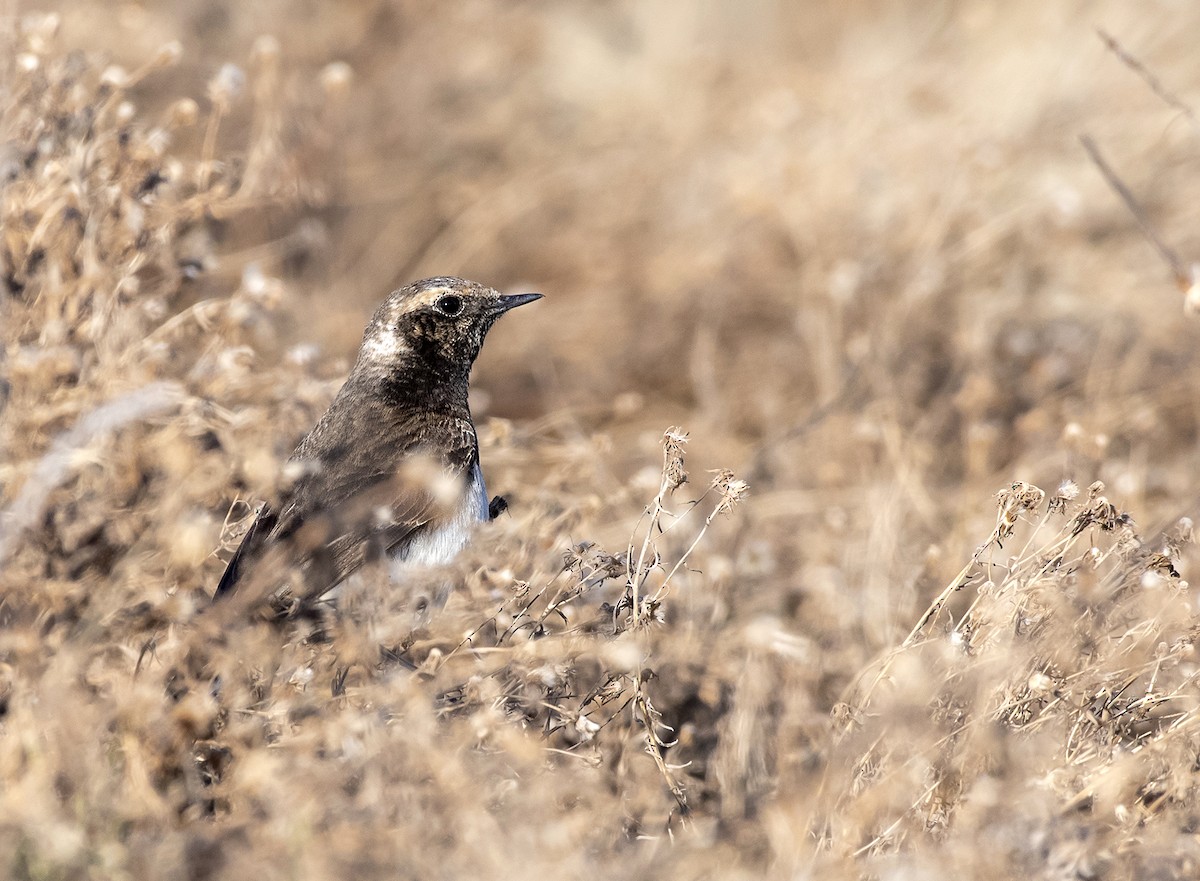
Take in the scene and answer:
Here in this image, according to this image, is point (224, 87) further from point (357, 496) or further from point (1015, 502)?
point (1015, 502)

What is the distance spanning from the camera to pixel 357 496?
4.73 m

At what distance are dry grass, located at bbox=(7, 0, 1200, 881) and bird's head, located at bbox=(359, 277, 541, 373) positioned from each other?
0.32 meters

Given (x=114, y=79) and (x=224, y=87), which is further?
(x=224, y=87)

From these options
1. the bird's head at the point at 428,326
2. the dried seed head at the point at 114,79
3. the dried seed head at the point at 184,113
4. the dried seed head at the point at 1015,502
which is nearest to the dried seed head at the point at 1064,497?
the dried seed head at the point at 1015,502

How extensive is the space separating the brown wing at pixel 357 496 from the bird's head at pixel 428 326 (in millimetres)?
283

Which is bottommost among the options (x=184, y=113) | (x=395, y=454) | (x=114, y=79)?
(x=395, y=454)

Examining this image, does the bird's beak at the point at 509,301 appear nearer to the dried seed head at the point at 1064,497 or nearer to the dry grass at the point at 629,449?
the dry grass at the point at 629,449

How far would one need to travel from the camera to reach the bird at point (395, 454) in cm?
447

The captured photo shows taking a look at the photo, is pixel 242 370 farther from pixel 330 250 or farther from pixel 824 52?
pixel 824 52

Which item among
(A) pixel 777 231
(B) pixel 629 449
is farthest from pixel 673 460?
(A) pixel 777 231

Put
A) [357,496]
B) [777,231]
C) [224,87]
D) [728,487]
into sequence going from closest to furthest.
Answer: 1. [728,487]
2. [357,496]
3. [224,87]
4. [777,231]

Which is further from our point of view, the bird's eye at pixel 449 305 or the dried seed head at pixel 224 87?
the bird's eye at pixel 449 305

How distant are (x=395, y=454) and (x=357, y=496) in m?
0.29

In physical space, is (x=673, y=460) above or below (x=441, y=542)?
above
